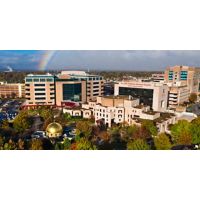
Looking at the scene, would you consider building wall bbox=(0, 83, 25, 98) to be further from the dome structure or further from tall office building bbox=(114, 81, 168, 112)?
tall office building bbox=(114, 81, 168, 112)

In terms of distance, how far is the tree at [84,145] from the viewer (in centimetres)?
316

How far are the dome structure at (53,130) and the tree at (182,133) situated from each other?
4.96ft

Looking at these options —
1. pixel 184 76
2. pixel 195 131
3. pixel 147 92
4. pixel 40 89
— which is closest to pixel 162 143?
pixel 195 131

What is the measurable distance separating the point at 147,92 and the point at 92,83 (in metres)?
0.84

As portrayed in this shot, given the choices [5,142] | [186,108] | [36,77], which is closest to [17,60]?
[36,77]

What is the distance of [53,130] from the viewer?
336 cm

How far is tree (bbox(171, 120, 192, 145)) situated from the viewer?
3.28m

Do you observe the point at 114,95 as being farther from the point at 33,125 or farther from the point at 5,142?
the point at 5,142

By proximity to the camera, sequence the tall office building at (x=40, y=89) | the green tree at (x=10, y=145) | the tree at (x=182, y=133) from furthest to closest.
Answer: the tall office building at (x=40, y=89)
the tree at (x=182, y=133)
the green tree at (x=10, y=145)

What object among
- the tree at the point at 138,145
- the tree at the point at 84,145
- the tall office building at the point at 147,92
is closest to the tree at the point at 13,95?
the tree at the point at 84,145

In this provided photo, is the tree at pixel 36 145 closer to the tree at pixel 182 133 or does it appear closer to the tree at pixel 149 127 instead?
the tree at pixel 149 127

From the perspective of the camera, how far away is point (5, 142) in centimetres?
324

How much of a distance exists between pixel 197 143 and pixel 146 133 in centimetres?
67

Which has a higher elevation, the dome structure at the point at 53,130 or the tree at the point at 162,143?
the dome structure at the point at 53,130
